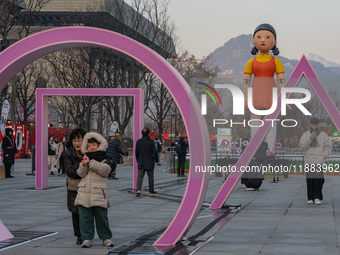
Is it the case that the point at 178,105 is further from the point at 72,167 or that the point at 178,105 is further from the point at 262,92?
the point at 262,92

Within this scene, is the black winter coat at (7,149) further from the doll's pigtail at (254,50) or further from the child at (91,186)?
the child at (91,186)

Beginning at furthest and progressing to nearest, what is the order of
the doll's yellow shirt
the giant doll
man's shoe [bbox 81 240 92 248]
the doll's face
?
the doll's yellow shirt < the doll's face < the giant doll < man's shoe [bbox 81 240 92 248]

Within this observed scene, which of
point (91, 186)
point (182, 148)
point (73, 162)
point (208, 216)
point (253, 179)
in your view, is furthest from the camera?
point (182, 148)

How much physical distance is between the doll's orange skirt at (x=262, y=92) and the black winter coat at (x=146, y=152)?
357 cm

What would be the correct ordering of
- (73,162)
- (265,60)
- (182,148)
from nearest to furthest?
1. (73,162)
2. (265,60)
3. (182,148)

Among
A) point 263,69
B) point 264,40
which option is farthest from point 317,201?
point 264,40

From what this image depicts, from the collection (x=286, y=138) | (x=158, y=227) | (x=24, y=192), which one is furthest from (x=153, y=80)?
(x=158, y=227)

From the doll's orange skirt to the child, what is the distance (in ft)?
21.6

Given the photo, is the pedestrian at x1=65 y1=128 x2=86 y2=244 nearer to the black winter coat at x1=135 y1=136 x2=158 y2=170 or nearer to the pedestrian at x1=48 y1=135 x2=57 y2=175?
the black winter coat at x1=135 y1=136 x2=158 y2=170

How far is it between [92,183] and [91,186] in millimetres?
42

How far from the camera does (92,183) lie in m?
9.09

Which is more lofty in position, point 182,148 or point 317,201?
point 182,148

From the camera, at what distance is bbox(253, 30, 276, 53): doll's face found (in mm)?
15367

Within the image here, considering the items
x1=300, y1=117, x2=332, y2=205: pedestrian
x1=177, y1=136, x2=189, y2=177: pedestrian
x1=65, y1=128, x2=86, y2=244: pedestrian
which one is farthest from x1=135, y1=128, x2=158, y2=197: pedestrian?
x1=177, y1=136, x2=189, y2=177: pedestrian
